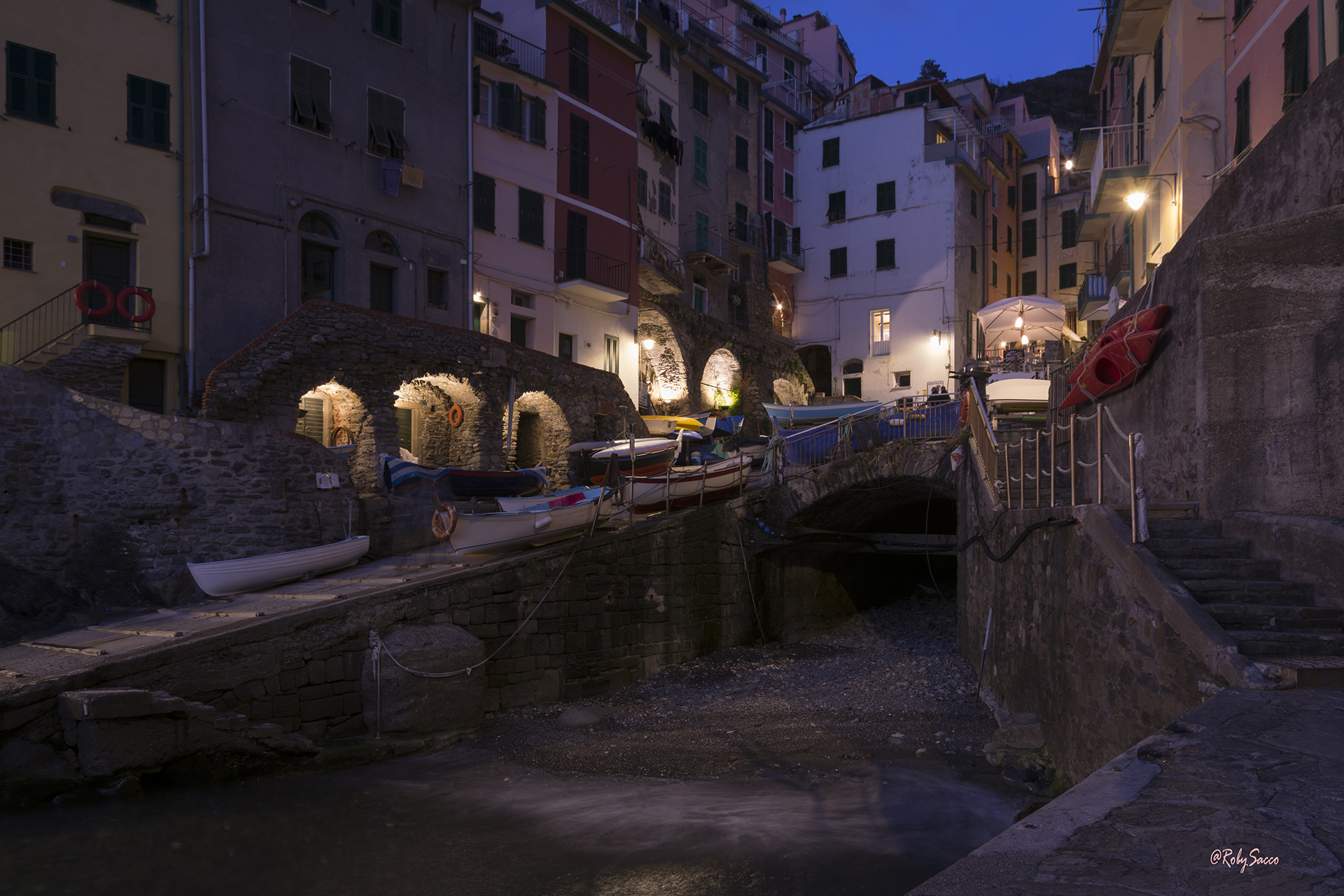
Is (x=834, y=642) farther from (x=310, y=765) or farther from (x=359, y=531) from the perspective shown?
(x=310, y=765)

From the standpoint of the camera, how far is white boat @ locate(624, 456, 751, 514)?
17906 mm

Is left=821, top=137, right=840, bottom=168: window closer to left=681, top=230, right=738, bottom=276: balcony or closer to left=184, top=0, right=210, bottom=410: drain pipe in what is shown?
left=681, top=230, right=738, bottom=276: balcony

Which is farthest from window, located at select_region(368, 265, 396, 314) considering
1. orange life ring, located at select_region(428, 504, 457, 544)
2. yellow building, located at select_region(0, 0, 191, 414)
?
orange life ring, located at select_region(428, 504, 457, 544)

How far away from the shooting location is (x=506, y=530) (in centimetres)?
1440

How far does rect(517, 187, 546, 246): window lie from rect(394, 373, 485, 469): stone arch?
19.2 feet

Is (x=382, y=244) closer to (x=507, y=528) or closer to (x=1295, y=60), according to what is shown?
(x=507, y=528)

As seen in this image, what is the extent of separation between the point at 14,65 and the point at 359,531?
1038 centimetres

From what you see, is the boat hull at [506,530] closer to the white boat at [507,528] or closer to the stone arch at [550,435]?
the white boat at [507,528]

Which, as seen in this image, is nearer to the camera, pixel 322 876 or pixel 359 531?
pixel 322 876

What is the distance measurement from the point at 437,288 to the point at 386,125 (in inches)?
161

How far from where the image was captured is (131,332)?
1683cm

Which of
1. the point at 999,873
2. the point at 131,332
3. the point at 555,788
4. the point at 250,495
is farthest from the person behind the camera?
the point at 131,332

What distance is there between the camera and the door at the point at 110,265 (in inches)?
668

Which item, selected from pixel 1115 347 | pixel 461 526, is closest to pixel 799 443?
pixel 461 526
